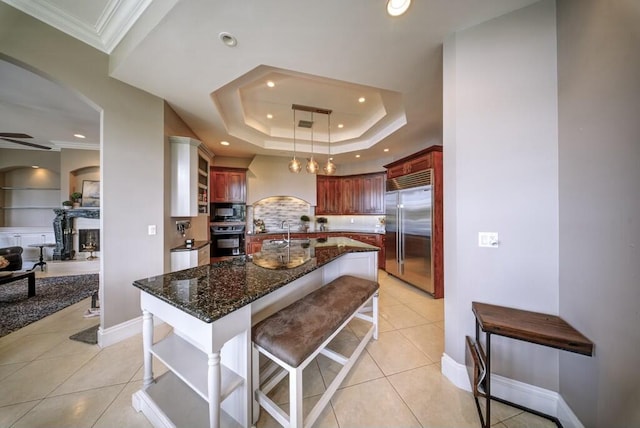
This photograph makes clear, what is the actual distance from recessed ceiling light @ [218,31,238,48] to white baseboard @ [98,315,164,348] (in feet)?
9.84

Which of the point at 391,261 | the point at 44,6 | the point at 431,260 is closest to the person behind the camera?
the point at 44,6

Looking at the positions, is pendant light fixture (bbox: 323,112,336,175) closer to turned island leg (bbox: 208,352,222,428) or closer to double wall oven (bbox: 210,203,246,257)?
double wall oven (bbox: 210,203,246,257)

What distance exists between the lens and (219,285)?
1402 millimetres

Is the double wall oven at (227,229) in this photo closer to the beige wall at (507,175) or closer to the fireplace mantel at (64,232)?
the fireplace mantel at (64,232)

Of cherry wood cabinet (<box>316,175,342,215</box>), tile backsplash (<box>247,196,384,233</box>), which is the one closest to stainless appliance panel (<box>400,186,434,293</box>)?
tile backsplash (<box>247,196,384,233</box>)

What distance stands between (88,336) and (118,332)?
0.40 metres

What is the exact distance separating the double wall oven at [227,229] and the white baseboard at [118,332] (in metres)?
2.57

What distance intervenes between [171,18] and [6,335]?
374 cm

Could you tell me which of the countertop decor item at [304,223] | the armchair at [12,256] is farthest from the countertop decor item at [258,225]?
the armchair at [12,256]

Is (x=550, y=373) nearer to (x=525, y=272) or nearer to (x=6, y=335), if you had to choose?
(x=525, y=272)

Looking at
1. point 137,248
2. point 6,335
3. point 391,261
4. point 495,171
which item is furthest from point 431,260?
point 6,335

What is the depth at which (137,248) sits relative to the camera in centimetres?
243

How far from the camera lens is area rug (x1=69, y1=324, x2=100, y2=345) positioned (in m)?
2.25

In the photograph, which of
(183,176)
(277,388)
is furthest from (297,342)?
(183,176)
